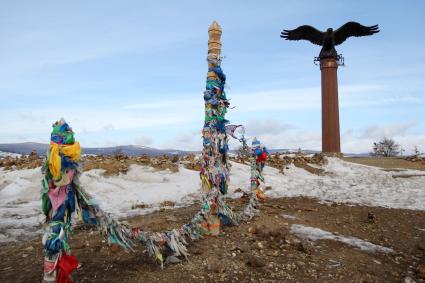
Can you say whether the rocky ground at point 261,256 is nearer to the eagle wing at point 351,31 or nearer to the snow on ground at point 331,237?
the snow on ground at point 331,237

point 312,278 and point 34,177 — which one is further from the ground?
point 34,177

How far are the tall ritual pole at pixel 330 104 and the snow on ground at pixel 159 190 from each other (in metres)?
9.03

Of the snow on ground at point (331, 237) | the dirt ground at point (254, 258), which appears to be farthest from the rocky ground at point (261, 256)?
the snow on ground at point (331, 237)

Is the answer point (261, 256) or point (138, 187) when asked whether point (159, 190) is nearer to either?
point (138, 187)

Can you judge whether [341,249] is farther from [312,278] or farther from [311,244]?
[312,278]

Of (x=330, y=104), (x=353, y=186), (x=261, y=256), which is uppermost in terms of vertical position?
(x=330, y=104)

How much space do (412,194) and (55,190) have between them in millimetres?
11952

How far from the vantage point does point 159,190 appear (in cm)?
1068

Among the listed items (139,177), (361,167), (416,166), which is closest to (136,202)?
(139,177)

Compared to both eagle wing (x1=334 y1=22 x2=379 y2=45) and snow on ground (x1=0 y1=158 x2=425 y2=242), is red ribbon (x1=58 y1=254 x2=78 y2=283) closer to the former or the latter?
snow on ground (x1=0 y1=158 x2=425 y2=242)

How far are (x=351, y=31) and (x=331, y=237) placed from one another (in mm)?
21736

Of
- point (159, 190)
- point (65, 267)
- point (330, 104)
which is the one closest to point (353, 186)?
point (159, 190)

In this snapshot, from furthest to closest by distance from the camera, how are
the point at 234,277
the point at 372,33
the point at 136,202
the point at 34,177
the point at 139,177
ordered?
the point at 372,33 → the point at 139,177 → the point at 34,177 → the point at 136,202 → the point at 234,277

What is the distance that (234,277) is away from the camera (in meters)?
4.55
